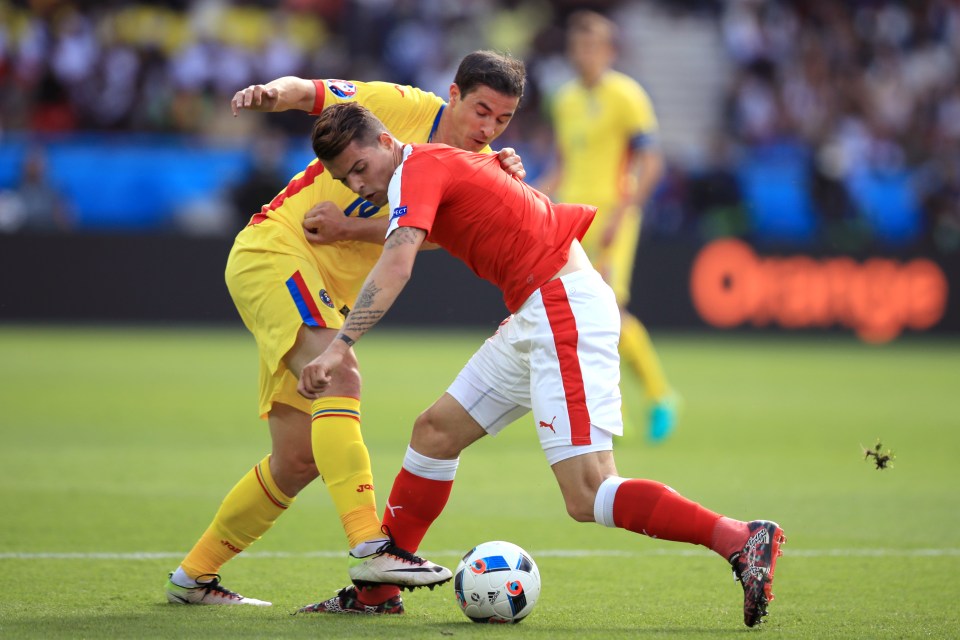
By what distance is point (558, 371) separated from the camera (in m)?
4.37

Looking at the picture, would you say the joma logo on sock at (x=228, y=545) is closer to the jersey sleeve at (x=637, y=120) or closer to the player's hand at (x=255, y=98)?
the player's hand at (x=255, y=98)

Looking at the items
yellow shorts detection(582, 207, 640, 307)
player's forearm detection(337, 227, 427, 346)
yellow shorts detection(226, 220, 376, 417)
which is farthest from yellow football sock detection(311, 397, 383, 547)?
yellow shorts detection(582, 207, 640, 307)

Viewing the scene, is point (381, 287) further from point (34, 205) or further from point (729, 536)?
point (34, 205)

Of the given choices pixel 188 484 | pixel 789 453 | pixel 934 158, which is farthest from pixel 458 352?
pixel 934 158

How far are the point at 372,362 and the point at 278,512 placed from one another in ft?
30.8

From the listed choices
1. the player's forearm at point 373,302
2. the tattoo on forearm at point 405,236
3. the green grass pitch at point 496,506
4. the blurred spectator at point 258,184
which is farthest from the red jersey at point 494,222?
the blurred spectator at point 258,184

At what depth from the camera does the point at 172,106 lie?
18266mm

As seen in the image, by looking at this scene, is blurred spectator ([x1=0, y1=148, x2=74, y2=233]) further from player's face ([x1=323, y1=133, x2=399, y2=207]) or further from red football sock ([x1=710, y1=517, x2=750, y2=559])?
red football sock ([x1=710, y1=517, x2=750, y2=559])

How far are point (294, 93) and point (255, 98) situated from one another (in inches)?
8.5

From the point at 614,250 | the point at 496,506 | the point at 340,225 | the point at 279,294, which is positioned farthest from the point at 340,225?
the point at 614,250

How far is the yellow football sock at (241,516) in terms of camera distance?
4.80 meters

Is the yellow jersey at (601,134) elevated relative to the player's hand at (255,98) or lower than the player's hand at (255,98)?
elevated

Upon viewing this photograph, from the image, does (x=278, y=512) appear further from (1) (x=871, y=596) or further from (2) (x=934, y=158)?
(2) (x=934, y=158)

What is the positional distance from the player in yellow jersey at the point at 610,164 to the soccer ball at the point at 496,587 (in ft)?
15.9
